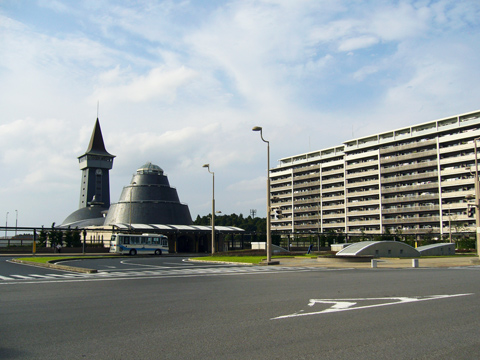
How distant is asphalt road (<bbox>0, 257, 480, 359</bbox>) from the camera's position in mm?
5742

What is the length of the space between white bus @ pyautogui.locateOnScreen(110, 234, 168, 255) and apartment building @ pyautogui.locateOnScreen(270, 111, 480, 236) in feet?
81.8

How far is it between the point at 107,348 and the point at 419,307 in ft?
21.5

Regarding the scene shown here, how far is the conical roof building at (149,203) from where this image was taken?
8412cm

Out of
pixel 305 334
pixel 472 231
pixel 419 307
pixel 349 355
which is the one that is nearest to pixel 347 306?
pixel 419 307

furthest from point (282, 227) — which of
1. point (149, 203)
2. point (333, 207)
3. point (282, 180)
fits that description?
point (149, 203)

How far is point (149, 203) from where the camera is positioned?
85.4 m

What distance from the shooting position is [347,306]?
948 cm

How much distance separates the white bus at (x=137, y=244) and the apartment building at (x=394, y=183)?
982 inches

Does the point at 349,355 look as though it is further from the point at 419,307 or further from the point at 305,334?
the point at 419,307

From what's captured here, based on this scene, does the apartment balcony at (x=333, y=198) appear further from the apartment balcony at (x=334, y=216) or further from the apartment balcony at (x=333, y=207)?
the apartment balcony at (x=334, y=216)

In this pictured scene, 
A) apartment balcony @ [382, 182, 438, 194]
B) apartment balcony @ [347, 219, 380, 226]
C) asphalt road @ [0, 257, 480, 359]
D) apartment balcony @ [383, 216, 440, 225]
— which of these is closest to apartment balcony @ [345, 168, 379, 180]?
apartment balcony @ [382, 182, 438, 194]

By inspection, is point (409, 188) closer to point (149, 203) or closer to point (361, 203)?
point (361, 203)

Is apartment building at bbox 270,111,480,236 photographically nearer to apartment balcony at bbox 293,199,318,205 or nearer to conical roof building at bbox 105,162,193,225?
apartment balcony at bbox 293,199,318,205

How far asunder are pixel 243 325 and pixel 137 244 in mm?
45548
